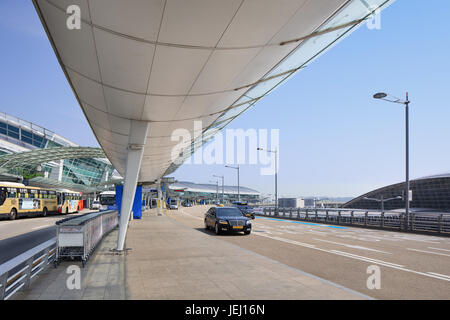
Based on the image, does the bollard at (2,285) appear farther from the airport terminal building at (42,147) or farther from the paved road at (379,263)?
the airport terminal building at (42,147)

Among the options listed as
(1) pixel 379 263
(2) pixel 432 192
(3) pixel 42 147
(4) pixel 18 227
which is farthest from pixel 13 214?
(2) pixel 432 192

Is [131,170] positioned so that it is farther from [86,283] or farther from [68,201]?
[68,201]

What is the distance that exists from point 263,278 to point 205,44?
5051 millimetres

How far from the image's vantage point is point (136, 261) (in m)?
9.40

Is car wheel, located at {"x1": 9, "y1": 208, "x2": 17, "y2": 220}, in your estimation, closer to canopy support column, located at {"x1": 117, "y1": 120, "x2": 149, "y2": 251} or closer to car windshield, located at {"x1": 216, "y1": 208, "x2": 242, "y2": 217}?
car windshield, located at {"x1": 216, "y1": 208, "x2": 242, "y2": 217}

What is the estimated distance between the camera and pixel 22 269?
6316mm

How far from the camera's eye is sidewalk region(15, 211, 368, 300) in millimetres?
5898

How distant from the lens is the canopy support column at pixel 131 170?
10.3 metres

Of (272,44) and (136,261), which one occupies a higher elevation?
(272,44)

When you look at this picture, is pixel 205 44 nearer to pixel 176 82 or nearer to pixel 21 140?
pixel 176 82

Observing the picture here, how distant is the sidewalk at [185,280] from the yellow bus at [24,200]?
2096 centimetres

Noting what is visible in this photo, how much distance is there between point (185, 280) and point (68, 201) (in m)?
36.8

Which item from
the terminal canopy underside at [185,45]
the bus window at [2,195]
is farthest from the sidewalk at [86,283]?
the bus window at [2,195]
